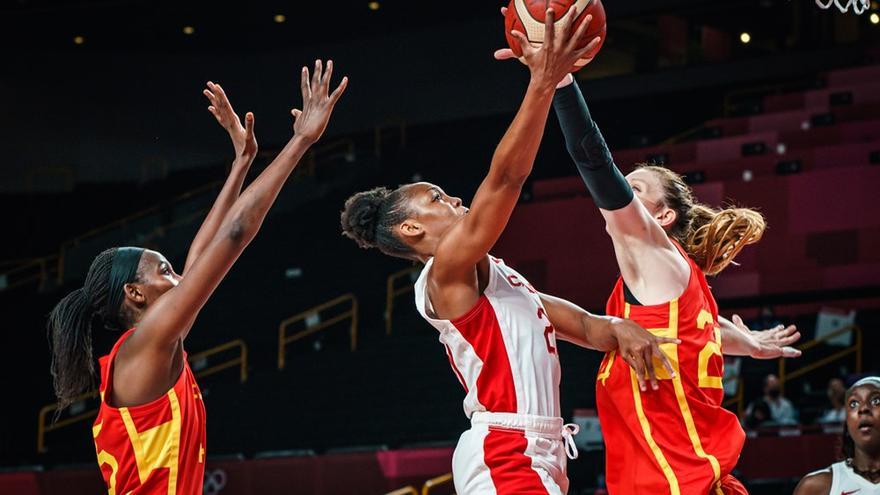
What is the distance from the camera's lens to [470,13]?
2152cm

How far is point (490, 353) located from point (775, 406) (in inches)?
321

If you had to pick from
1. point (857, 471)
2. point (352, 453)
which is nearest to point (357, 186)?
point (352, 453)

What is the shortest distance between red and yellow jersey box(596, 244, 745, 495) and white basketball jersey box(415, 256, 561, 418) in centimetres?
23

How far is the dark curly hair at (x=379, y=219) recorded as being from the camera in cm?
420

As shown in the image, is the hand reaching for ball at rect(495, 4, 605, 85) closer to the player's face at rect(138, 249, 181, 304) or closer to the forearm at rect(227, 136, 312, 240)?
the forearm at rect(227, 136, 312, 240)

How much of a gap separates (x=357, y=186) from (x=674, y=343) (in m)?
16.0

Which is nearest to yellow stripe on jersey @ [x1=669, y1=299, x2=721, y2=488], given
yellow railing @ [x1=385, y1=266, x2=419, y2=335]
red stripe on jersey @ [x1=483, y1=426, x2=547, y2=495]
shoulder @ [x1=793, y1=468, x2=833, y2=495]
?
red stripe on jersey @ [x1=483, y1=426, x2=547, y2=495]

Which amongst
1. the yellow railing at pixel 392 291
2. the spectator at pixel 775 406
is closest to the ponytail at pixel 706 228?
the spectator at pixel 775 406

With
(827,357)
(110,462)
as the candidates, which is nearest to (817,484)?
(110,462)

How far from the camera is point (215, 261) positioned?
11.9 ft

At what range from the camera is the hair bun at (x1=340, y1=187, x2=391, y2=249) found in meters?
4.30

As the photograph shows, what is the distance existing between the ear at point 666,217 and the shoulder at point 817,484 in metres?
1.52

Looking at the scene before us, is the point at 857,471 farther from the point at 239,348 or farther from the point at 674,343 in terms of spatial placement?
the point at 239,348

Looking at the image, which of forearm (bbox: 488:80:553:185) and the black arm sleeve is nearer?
forearm (bbox: 488:80:553:185)
